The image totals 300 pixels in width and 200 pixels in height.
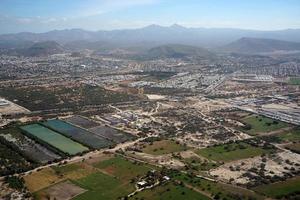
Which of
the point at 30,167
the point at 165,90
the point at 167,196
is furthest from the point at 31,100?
the point at 167,196

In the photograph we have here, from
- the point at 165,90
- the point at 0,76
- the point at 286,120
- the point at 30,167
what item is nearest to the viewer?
the point at 30,167

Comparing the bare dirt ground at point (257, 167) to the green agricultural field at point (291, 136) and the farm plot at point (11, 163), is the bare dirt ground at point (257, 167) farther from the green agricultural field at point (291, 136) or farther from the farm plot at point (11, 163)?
the farm plot at point (11, 163)

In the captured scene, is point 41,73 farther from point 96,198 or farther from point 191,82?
point 96,198

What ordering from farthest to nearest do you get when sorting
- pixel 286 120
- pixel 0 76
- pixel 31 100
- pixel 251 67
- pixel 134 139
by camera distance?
1. pixel 251 67
2. pixel 0 76
3. pixel 31 100
4. pixel 286 120
5. pixel 134 139

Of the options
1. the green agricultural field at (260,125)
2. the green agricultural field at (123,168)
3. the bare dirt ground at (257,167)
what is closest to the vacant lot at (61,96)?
the green agricultural field at (260,125)

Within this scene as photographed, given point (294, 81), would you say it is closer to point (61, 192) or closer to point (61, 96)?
point (61, 96)

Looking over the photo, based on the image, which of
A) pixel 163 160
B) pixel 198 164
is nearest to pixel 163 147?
pixel 163 160
